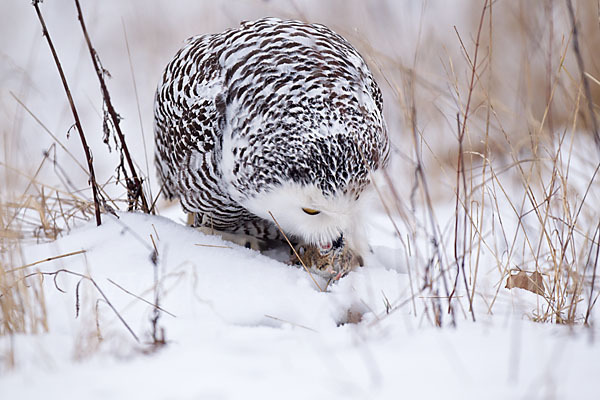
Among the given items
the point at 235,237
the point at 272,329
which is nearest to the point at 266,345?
the point at 272,329

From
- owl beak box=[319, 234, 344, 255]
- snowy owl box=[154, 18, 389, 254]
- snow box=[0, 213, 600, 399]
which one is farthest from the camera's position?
owl beak box=[319, 234, 344, 255]

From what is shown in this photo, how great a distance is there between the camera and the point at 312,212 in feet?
8.00

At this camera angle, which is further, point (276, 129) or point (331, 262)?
point (331, 262)

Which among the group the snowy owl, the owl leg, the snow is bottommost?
the snow

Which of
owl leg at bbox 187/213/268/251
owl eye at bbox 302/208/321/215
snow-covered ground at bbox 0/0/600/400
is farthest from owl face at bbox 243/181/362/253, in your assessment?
owl leg at bbox 187/213/268/251

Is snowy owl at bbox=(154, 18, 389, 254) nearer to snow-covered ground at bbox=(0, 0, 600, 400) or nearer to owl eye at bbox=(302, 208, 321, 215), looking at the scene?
owl eye at bbox=(302, 208, 321, 215)

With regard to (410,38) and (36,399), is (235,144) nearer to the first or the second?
(36,399)

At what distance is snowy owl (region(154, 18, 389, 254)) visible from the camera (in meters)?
2.32

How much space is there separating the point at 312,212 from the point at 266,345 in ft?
2.39

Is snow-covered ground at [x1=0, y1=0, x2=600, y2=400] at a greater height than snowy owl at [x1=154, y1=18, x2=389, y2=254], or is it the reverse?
snowy owl at [x1=154, y1=18, x2=389, y2=254]

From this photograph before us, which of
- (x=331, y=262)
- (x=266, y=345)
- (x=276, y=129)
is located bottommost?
(x=266, y=345)

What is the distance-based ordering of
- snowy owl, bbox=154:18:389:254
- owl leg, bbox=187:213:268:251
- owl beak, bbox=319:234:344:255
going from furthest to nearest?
owl leg, bbox=187:213:268:251 → owl beak, bbox=319:234:344:255 → snowy owl, bbox=154:18:389:254

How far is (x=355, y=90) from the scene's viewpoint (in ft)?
8.17

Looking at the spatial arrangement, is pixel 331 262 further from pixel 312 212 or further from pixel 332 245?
pixel 312 212
